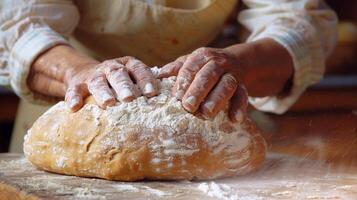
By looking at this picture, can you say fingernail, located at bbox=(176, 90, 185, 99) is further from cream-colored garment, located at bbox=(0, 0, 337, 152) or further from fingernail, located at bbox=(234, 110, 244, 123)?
cream-colored garment, located at bbox=(0, 0, 337, 152)

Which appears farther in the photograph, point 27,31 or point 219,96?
point 27,31

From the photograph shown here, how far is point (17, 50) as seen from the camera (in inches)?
55.7

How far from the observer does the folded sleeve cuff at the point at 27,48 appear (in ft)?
4.50

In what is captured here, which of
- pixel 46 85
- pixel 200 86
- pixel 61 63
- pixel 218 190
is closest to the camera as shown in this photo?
pixel 218 190

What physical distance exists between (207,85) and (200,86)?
15mm

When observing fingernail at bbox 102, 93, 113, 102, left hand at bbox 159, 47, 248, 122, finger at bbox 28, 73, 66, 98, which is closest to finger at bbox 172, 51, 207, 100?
left hand at bbox 159, 47, 248, 122

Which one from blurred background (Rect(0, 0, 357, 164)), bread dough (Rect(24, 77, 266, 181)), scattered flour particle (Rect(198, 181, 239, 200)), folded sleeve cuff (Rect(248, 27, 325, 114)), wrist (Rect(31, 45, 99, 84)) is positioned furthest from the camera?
folded sleeve cuff (Rect(248, 27, 325, 114))

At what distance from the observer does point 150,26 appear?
151cm

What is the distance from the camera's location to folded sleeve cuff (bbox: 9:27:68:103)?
137 centimetres

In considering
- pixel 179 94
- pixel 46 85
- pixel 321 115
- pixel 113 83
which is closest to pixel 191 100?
pixel 179 94

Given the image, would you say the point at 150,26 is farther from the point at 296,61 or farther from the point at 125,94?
the point at 125,94

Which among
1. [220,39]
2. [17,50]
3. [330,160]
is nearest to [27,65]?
[17,50]

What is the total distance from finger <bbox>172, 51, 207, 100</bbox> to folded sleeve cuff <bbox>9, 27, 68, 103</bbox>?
1.29 feet

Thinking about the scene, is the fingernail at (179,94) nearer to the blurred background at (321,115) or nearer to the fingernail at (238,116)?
the fingernail at (238,116)
